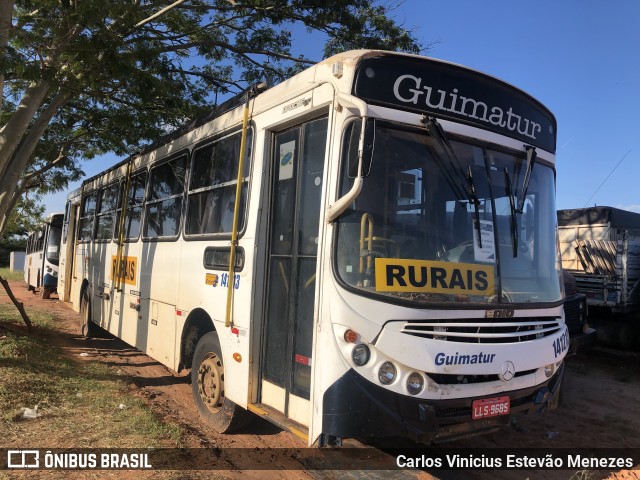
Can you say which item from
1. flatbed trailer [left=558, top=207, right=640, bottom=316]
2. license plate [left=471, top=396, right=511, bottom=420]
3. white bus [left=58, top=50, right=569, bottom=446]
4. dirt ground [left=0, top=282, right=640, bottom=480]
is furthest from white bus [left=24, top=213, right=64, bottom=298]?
license plate [left=471, top=396, right=511, bottom=420]

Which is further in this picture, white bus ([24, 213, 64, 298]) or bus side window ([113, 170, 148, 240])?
white bus ([24, 213, 64, 298])

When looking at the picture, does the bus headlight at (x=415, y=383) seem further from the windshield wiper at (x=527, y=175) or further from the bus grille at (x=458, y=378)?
the windshield wiper at (x=527, y=175)

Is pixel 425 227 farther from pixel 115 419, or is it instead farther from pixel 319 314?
pixel 115 419

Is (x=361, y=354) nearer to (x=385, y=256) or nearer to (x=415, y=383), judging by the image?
(x=415, y=383)

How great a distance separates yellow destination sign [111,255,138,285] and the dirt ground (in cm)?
140

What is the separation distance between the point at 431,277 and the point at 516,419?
147cm

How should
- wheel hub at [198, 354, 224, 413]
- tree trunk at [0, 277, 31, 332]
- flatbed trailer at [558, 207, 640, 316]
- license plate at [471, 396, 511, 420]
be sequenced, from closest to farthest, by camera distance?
1. license plate at [471, 396, 511, 420]
2. wheel hub at [198, 354, 224, 413]
3. tree trunk at [0, 277, 31, 332]
4. flatbed trailer at [558, 207, 640, 316]

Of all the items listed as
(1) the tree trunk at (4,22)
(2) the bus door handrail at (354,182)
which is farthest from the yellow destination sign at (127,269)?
(2) the bus door handrail at (354,182)

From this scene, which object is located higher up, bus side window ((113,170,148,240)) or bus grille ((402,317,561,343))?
bus side window ((113,170,148,240))

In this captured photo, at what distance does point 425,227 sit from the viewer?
3604 millimetres

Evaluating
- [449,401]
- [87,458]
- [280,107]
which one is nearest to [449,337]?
[449,401]

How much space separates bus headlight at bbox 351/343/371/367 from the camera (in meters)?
3.28

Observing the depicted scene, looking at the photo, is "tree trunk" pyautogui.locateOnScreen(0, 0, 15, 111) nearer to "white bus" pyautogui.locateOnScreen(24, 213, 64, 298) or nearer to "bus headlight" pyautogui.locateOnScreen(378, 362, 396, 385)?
"bus headlight" pyautogui.locateOnScreen(378, 362, 396, 385)

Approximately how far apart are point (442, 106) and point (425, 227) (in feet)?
3.09
